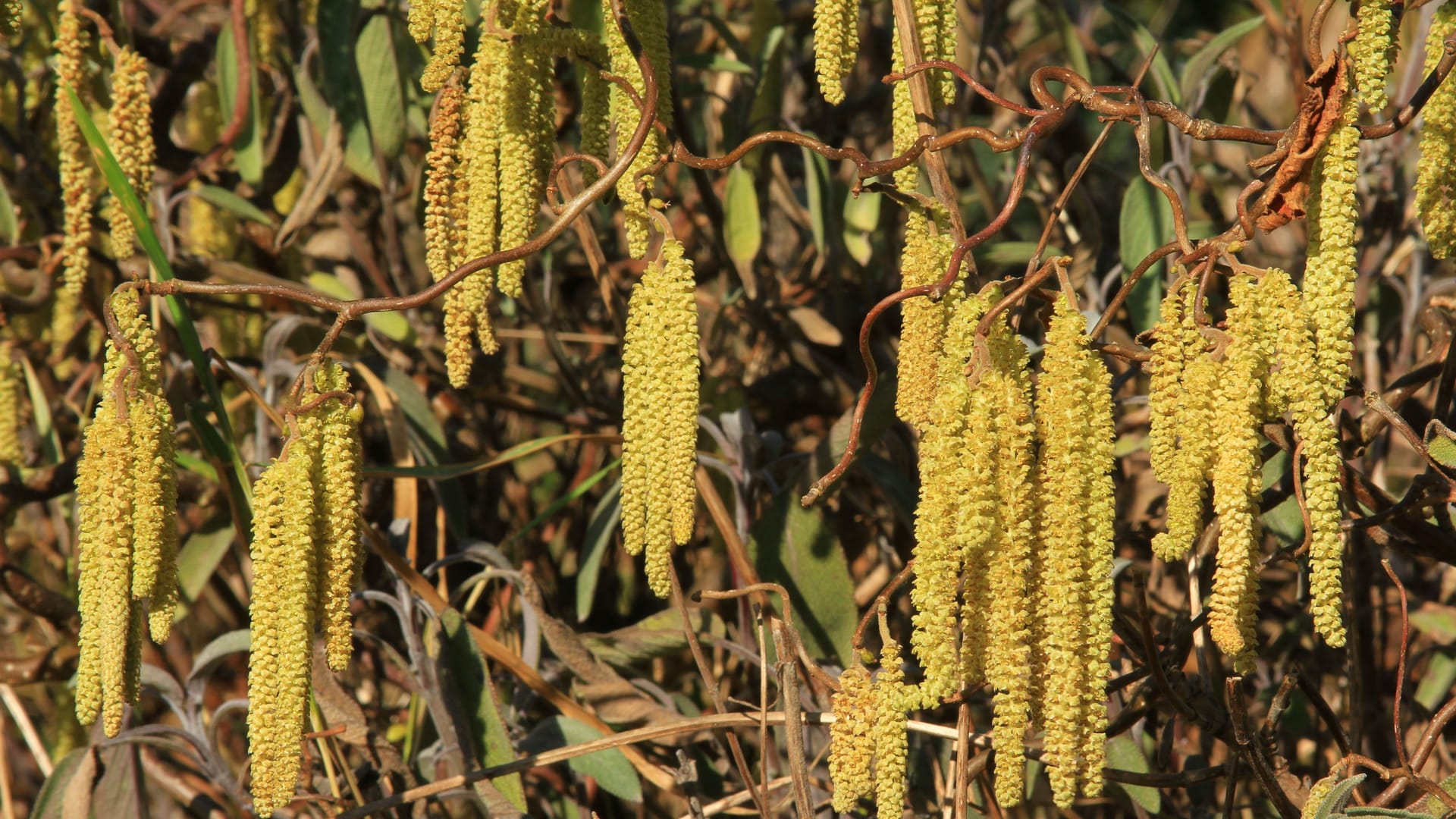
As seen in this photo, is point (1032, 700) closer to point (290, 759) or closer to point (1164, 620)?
point (290, 759)

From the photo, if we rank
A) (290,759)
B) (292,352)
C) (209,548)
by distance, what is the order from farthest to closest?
(292,352), (209,548), (290,759)

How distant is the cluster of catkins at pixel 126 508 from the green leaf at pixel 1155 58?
4.34 feet

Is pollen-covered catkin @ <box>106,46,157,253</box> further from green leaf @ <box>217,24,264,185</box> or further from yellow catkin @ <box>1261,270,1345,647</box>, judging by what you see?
yellow catkin @ <box>1261,270,1345,647</box>

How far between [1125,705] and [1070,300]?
2.60 ft

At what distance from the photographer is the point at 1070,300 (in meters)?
0.89

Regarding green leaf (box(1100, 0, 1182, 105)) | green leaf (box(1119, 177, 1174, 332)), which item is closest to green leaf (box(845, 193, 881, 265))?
green leaf (box(1119, 177, 1174, 332))

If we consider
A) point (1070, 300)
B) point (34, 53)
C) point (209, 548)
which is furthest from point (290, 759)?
point (34, 53)

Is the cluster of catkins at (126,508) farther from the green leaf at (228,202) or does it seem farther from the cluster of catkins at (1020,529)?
the green leaf at (228,202)

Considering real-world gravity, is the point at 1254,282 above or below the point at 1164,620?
above

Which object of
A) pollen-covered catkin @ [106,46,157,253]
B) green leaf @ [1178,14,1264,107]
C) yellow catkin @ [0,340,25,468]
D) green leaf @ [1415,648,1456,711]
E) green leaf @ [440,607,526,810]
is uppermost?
green leaf @ [1178,14,1264,107]

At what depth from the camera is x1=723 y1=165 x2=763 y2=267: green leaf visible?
5.68 feet

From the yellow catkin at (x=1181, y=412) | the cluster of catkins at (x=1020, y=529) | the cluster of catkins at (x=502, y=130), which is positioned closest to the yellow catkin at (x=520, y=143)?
the cluster of catkins at (x=502, y=130)

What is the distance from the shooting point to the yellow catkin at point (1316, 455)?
0.87 metres

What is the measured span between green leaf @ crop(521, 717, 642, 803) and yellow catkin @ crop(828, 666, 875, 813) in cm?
50
